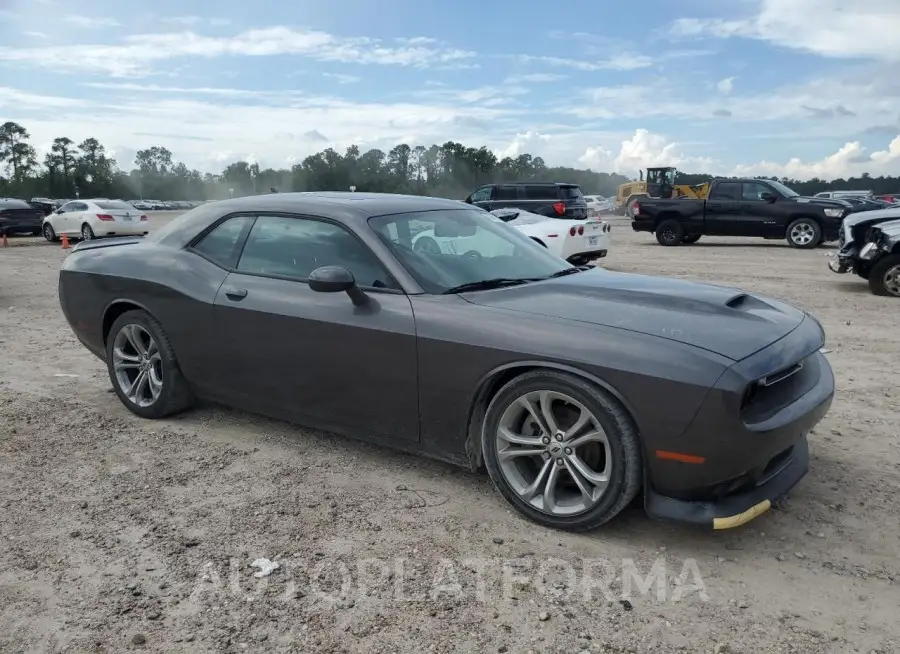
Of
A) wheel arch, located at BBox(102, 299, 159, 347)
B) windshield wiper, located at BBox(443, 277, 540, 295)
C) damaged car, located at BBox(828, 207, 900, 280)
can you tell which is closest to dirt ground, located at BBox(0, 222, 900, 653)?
wheel arch, located at BBox(102, 299, 159, 347)

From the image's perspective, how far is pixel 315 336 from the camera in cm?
395

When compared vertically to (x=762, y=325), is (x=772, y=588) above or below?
below

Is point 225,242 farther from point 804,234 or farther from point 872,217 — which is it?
point 804,234

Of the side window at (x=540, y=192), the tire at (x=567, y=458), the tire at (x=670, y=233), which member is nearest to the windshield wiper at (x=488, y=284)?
the tire at (x=567, y=458)

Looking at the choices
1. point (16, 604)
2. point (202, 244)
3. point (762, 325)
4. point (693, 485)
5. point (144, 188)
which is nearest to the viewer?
point (16, 604)

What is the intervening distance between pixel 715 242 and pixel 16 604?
2052 cm

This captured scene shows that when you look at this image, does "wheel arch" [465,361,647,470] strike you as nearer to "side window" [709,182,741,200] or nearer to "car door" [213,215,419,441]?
"car door" [213,215,419,441]

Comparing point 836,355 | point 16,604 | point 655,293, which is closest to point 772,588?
point 655,293

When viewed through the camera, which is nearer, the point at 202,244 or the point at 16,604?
the point at 16,604

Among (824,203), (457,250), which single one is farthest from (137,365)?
(824,203)

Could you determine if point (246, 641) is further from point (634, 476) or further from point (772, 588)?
point (772, 588)

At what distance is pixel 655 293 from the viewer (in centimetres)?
372

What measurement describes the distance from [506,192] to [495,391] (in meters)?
20.3

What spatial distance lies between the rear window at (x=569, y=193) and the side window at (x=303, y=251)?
19.1 meters
